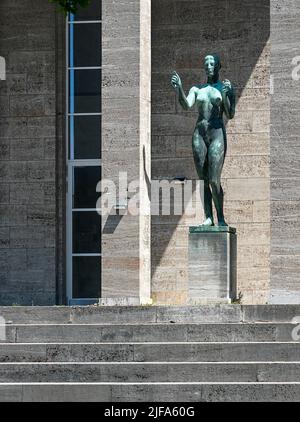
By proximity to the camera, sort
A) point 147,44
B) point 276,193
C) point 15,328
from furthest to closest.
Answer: point 147,44
point 276,193
point 15,328

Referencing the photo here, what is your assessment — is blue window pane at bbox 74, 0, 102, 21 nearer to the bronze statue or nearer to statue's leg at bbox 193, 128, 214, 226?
the bronze statue

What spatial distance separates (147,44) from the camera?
2484cm

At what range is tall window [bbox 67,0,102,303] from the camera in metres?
27.6

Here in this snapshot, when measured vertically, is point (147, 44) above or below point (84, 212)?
above

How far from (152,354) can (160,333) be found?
2.53 feet

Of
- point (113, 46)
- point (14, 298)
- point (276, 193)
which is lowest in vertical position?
point (14, 298)

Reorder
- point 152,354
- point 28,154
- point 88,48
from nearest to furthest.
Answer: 1. point 152,354
2. point 28,154
3. point 88,48

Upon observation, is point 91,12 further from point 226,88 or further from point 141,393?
point 141,393

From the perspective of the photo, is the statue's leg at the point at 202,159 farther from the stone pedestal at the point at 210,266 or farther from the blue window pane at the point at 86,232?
the blue window pane at the point at 86,232

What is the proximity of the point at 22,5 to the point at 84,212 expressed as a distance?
3.96m

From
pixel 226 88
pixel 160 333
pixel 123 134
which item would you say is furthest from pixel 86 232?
pixel 160 333

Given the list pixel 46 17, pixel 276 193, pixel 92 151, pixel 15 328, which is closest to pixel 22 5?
pixel 46 17

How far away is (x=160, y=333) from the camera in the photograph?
20078mm

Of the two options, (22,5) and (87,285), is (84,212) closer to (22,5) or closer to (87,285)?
(87,285)
